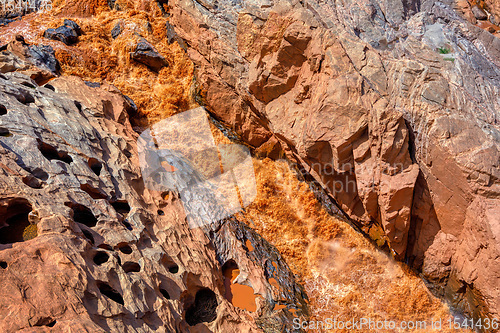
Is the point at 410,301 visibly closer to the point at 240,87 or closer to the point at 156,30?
the point at 240,87

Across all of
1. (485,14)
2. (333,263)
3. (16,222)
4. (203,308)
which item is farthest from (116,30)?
(485,14)

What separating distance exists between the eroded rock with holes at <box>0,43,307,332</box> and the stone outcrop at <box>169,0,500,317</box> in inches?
99.9

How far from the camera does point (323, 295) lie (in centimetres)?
691

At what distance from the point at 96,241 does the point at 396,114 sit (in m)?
5.49

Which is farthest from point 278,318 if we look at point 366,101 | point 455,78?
point 455,78

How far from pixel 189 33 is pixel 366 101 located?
19.3 feet

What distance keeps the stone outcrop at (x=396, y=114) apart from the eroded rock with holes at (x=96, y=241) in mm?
2537

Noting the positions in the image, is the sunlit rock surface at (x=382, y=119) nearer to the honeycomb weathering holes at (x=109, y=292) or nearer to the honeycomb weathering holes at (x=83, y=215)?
the honeycomb weathering holes at (x=83, y=215)

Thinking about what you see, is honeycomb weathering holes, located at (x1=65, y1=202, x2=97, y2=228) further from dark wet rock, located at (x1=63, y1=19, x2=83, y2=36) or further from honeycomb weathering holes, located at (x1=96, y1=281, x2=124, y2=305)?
dark wet rock, located at (x1=63, y1=19, x2=83, y2=36)

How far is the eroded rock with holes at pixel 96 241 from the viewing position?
4.14m

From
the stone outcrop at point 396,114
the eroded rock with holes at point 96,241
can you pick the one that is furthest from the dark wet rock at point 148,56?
the stone outcrop at point 396,114

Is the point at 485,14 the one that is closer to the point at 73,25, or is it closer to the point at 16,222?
the point at 73,25

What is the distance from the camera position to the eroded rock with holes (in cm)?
414

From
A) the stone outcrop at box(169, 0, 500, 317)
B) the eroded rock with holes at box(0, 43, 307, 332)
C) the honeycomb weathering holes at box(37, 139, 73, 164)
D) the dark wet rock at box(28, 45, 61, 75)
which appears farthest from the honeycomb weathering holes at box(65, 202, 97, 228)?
the dark wet rock at box(28, 45, 61, 75)
